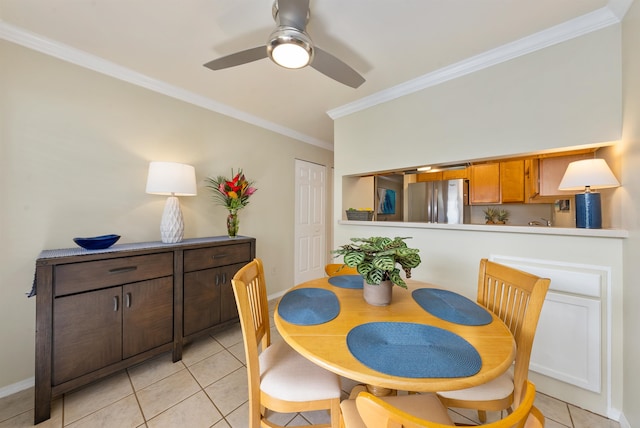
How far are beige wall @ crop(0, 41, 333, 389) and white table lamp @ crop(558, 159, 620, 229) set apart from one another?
9.98ft

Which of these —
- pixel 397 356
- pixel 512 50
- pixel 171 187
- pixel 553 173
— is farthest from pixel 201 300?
pixel 553 173

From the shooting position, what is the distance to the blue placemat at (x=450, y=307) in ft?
3.50

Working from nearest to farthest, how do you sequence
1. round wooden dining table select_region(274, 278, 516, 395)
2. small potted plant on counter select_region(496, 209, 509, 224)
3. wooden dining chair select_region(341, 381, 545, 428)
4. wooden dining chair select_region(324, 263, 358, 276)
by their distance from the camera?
wooden dining chair select_region(341, 381, 545, 428) → round wooden dining table select_region(274, 278, 516, 395) → wooden dining chair select_region(324, 263, 358, 276) → small potted plant on counter select_region(496, 209, 509, 224)

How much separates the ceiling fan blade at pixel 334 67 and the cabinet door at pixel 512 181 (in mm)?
2511

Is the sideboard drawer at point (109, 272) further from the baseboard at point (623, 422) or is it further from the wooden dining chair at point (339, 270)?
the baseboard at point (623, 422)

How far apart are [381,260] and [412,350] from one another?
370 mm

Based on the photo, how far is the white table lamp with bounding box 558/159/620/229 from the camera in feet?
4.50

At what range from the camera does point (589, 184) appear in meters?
1.37

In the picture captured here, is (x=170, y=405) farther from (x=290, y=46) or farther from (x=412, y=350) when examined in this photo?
(x=290, y=46)

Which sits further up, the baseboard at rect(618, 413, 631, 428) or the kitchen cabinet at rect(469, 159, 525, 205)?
the kitchen cabinet at rect(469, 159, 525, 205)

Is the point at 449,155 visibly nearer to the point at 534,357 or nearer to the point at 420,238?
the point at 420,238

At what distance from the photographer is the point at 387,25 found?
1547 mm

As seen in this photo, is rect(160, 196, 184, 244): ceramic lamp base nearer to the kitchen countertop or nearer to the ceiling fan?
the ceiling fan

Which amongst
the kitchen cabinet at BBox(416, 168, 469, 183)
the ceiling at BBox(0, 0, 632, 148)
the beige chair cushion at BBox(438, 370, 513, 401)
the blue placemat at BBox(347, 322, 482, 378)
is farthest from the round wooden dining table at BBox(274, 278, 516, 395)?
the kitchen cabinet at BBox(416, 168, 469, 183)
